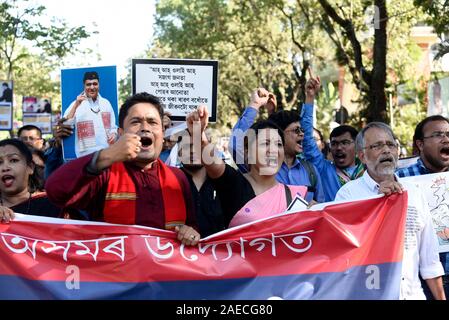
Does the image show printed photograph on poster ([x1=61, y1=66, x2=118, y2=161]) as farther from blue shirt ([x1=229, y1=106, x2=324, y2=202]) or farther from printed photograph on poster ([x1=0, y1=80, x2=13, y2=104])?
printed photograph on poster ([x1=0, y1=80, x2=13, y2=104])

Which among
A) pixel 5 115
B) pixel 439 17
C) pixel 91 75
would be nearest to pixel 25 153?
pixel 91 75

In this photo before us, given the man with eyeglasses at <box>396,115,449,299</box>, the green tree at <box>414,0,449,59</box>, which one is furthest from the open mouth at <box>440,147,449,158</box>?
the green tree at <box>414,0,449,59</box>

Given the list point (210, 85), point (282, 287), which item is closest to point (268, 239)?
point (282, 287)

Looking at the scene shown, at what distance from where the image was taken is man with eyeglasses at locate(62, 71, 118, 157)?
19.0 ft

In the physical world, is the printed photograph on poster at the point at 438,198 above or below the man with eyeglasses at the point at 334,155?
below

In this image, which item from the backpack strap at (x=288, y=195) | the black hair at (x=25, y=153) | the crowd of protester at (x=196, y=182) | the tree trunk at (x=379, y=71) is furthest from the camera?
the tree trunk at (x=379, y=71)

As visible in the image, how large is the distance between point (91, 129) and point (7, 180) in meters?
1.24

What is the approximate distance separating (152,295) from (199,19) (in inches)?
1095

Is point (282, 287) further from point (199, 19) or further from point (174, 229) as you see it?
point (199, 19)

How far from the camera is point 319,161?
21.6 feet

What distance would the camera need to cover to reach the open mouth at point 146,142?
3911mm

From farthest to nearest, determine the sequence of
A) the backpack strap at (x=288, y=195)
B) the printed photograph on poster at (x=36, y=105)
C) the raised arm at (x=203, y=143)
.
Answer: the printed photograph on poster at (x=36, y=105)
the backpack strap at (x=288, y=195)
the raised arm at (x=203, y=143)

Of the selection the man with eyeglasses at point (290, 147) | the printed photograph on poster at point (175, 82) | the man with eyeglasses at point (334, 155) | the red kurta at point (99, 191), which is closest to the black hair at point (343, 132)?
the man with eyeglasses at point (334, 155)

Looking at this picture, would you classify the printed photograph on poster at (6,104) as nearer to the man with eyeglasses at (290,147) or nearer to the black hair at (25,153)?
the man with eyeglasses at (290,147)
